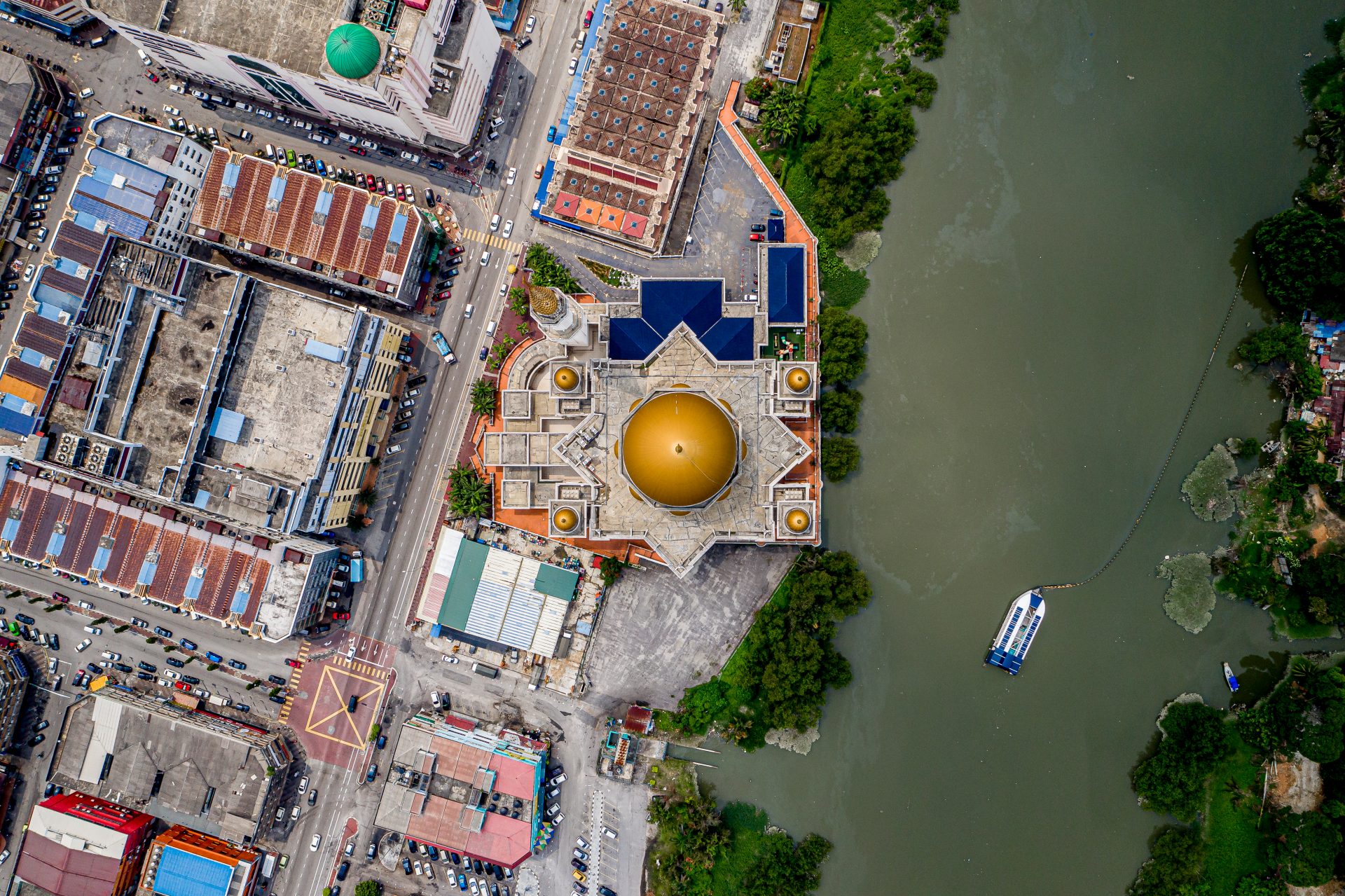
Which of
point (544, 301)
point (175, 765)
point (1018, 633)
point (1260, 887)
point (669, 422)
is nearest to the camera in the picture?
point (544, 301)

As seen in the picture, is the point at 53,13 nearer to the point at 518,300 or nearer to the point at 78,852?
the point at 518,300

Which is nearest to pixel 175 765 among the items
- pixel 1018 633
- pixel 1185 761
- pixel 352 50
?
pixel 352 50

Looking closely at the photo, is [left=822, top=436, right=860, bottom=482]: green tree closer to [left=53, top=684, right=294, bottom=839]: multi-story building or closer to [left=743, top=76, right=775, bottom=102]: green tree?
[left=743, top=76, right=775, bottom=102]: green tree

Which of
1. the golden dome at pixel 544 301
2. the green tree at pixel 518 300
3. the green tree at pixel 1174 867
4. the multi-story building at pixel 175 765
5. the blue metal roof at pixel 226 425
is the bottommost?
the multi-story building at pixel 175 765

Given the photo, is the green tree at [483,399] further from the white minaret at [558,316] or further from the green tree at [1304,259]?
the green tree at [1304,259]

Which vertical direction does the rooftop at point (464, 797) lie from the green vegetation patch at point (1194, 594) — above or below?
below

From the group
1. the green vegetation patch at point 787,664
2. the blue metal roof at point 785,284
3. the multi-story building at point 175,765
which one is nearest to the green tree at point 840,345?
the blue metal roof at point 785,284
